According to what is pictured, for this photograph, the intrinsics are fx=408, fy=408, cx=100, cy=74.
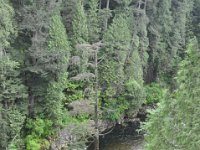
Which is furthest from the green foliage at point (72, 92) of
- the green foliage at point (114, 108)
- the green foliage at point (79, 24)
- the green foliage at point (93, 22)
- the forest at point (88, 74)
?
the green foliage at point (93, 22)

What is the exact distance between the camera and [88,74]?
2328 centimetres

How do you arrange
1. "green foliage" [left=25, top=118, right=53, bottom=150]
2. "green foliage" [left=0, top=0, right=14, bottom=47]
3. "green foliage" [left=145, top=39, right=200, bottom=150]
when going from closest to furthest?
"green foliage" [left=145, top=39, right=200, bottom=150]
"green foliage" [left=0, top=0, right=14, bottom=47]
"green foliage" [left=25, top=118, right=53, bottom=150]

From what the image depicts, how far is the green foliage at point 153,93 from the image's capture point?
37.6 meters

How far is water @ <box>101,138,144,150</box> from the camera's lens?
2800 cm

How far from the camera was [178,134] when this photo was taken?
9156 millimetres

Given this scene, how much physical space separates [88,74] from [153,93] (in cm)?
1659

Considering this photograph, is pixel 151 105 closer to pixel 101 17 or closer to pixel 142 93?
pixel 142 93

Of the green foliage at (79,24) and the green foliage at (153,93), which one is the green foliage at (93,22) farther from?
the green foliage at (153,93)

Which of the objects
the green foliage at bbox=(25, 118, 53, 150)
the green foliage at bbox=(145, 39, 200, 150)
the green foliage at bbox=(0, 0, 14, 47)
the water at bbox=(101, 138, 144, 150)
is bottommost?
the water at bbox=(101, 138, 144, 150)

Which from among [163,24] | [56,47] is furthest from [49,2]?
[163,24]

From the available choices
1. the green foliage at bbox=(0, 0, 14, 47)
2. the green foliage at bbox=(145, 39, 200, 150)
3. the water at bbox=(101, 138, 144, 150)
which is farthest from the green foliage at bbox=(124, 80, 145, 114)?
the green foliage at bbox=(145, 39, 200, 150)

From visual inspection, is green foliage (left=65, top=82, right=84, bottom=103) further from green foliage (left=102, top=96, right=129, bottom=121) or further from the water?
the water

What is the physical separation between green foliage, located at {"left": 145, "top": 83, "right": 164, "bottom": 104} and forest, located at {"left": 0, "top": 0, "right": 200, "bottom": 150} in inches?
4.1

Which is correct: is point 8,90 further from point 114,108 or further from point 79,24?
point 114,108
